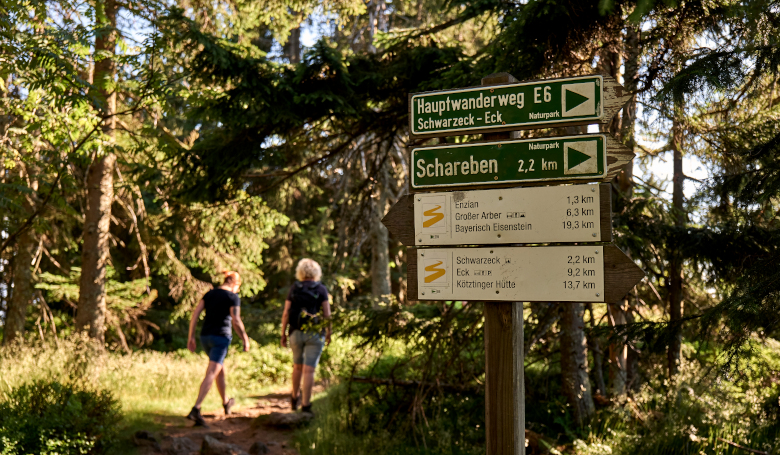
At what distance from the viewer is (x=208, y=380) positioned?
22.9 feet

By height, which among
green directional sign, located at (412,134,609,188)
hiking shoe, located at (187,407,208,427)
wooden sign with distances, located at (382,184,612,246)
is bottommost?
hiking shoe, located at (187,407,208,427)

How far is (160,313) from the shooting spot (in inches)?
639

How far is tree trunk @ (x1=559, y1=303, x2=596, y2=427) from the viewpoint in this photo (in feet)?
19.4

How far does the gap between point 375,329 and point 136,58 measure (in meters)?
3.76

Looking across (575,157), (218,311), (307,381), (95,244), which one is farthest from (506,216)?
(95,244)

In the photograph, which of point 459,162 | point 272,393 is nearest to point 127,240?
point 272,393

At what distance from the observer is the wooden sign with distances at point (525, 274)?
2.84 metres

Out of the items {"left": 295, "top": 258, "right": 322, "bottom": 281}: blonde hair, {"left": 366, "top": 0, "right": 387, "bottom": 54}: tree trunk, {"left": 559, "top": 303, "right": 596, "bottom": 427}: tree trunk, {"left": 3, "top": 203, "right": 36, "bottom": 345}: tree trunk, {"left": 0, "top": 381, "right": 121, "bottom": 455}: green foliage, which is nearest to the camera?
{"left": 0, "top": 381, "right": 121, "bottom": 455}: green foliage

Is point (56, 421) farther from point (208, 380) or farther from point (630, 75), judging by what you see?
point (630, 75)

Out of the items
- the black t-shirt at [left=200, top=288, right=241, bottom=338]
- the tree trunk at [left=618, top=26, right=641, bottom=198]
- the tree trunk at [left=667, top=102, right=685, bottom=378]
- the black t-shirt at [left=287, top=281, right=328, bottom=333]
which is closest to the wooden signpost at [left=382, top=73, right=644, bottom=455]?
the tree trunk at [left=618, top=26, right=641, bottom=198]

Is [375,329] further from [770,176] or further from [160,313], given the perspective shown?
[160,313]

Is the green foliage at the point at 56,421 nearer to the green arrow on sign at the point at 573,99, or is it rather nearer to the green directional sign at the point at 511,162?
the green directional sign at the point at 511,162

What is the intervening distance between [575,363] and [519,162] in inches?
147

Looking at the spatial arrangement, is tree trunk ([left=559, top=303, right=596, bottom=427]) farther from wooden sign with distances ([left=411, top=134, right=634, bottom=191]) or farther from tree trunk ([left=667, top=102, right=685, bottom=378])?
wooden sign with distances ([left=411, top=134, right=634, bottom=191])
